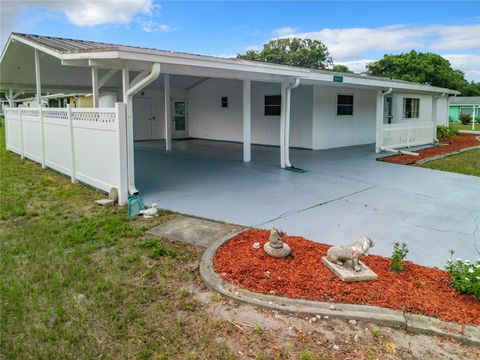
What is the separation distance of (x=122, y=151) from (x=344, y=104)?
11198mm

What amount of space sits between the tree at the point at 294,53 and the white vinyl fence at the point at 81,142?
37.7 meters

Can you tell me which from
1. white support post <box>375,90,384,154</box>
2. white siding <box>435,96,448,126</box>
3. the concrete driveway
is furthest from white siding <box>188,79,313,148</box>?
white siding <box>435,96,448,126</box>

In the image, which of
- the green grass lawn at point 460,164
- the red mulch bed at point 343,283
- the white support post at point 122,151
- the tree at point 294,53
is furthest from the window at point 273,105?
the tree at point 294,53

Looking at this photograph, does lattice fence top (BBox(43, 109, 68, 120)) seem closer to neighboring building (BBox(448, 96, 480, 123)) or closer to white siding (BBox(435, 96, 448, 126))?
white siding (BBox(435, 96, 448, 126))

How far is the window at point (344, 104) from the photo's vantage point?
15328 millimetres

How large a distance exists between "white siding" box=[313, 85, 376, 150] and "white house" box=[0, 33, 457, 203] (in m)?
0.04

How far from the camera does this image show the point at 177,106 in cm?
1955

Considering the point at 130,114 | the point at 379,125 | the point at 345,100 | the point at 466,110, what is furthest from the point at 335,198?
the point at 466,110

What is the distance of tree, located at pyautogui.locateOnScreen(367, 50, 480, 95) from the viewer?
149 feet

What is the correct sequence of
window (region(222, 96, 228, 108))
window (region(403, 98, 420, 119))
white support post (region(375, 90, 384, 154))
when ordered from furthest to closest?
1. window (region(403, 98, 420, 119))
2. window (region(222, 96, 228, 108))
3. white support post (region(375, 90, 384, 154))

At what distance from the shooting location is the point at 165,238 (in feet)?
16.3

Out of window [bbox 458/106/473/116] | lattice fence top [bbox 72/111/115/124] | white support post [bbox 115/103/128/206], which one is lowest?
white support post [bbox 115/103/128/206]

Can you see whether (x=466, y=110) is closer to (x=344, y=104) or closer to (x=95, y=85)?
(x=344, y=104)

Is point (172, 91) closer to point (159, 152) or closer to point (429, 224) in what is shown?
point (159, 152)
